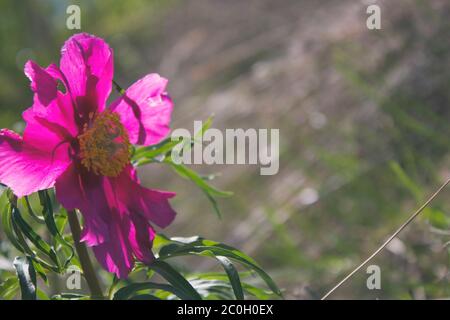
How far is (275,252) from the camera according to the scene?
79.0 inches

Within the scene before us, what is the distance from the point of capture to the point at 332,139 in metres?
2.33

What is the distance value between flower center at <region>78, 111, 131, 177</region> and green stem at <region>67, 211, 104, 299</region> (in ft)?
0.20

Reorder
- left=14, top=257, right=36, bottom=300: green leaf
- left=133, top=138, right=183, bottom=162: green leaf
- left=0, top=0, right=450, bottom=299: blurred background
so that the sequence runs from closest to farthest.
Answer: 1. left=14, top=257, right=36, bottom=300: green leaf
2. left=133, top=138, right=183, bottom=162: green leaf
3. left=0, top=0, right=450, bottom=299: blurred background

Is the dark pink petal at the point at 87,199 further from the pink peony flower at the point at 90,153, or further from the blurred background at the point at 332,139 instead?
the blurred background at the point at 332,139

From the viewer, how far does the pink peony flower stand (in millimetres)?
813

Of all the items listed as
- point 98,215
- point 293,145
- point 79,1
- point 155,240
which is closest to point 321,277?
point 293,145
